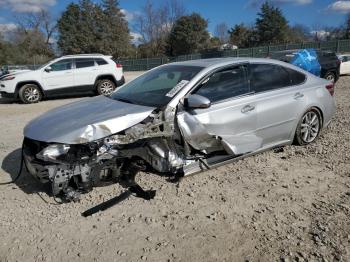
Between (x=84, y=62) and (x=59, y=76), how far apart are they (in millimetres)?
1119

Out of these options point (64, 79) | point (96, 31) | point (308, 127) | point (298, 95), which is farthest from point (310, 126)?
point (96, 31)

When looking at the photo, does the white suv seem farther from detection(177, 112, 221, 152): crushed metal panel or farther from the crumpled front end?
detection(177, 112, 221, 152): crushed metal panel

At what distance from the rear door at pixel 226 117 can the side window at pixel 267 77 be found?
15 centimetres

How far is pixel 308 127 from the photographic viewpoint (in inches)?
244

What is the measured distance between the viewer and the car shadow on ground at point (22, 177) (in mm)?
4797

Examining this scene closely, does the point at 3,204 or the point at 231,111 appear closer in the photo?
the point at 3,204

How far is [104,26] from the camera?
191ft

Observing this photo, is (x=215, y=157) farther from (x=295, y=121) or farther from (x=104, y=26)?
(x=104, y=26)

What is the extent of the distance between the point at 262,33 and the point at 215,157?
57324 millimetres

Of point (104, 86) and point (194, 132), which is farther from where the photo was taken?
point (104, 86)

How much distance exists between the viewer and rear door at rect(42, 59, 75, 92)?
14172 millimetres

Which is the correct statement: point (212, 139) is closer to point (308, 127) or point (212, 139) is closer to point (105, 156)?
point (105, 156)

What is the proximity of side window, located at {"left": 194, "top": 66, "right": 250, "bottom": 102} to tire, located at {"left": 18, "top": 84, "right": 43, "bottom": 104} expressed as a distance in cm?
1068

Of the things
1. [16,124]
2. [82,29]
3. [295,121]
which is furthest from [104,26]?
[295,121]
